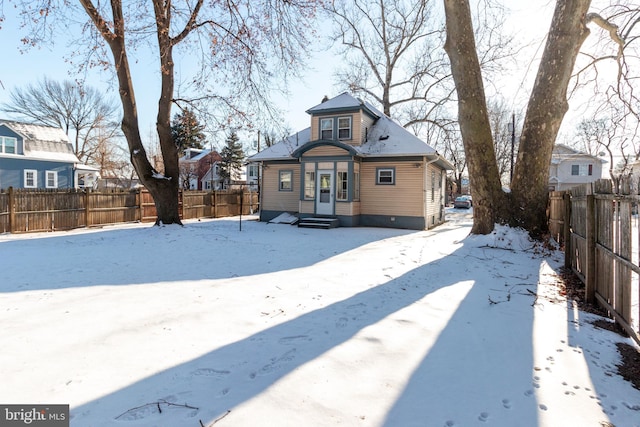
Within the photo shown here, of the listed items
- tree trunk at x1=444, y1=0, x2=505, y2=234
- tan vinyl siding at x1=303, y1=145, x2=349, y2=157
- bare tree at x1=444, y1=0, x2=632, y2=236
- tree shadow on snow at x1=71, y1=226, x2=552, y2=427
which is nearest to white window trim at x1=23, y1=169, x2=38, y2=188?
tan vinyl siding at x1=303, y1=145, x2=349, y2=157

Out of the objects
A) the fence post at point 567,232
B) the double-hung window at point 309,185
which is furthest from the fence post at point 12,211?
the fence post at point 567,232

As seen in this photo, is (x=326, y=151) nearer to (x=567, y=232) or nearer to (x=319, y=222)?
(x=319, y=222)

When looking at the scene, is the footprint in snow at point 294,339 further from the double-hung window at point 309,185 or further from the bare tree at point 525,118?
the double-hung window at point 309,185

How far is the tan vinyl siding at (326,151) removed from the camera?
15219mm

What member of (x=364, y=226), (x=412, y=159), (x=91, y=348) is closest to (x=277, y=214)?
(x=364, y=226)

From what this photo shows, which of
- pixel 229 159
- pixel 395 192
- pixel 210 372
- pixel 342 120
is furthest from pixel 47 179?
pixel 210 372

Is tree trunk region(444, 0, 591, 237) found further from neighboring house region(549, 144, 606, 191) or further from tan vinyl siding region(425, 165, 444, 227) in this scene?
neighboring house region(549, 144, 606, 191)

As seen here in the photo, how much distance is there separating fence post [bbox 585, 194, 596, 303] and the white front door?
37.4ft

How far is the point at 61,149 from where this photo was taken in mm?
26109

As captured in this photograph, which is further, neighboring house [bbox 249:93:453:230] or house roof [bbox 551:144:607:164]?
house roof [bbox 551:144:607:164]

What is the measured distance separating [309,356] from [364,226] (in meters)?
13.3

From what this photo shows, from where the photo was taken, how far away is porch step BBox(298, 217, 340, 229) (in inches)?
590

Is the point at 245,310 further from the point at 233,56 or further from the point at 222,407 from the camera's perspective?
the point at 233,56

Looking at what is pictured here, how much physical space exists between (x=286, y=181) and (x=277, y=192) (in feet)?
2.45
